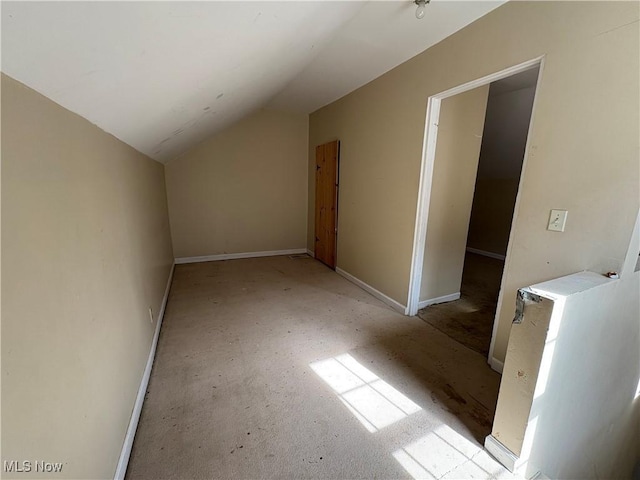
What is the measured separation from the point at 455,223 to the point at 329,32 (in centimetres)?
211

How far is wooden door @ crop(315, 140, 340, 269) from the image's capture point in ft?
12.5

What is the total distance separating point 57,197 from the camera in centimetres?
85

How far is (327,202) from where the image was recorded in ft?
13.5

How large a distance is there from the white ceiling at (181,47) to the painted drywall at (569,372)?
5.51ft

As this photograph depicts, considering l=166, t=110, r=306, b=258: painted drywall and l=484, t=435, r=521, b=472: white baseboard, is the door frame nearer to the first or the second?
l=484, t=435, r=521, b=472: white baseboard

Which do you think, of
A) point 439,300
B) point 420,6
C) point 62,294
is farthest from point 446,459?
point 420,6

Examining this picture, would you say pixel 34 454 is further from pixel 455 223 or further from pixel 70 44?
pixel 455 223

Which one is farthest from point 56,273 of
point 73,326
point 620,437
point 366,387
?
point 620,437

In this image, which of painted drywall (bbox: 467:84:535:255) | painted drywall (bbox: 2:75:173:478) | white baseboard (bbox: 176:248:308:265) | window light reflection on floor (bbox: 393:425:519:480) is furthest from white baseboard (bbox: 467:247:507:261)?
painted drywall (bbox: 2:75:173:478)

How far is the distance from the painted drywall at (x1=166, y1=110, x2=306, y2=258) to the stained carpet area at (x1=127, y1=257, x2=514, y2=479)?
1.83 m

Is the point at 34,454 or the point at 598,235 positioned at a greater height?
the point at 598,235

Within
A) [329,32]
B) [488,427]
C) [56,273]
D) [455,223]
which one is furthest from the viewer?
[455,223]

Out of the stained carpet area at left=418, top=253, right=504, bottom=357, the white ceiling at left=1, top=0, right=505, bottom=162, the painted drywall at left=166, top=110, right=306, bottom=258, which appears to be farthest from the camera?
the painted drywall at left=166, top=110, right=306, bottom=258

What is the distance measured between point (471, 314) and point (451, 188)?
132cm
